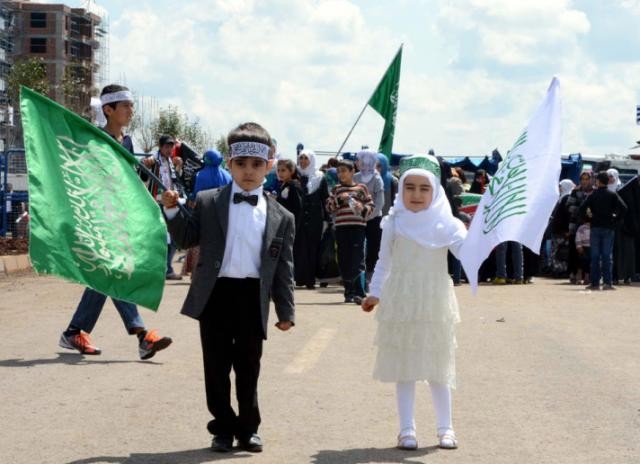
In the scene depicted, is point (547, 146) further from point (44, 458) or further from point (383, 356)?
point (44, 458)

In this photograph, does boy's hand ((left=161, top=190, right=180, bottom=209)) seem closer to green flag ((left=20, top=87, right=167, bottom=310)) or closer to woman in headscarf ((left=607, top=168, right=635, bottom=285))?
green flag ((left=20, top=87, right=167, bottom=310))

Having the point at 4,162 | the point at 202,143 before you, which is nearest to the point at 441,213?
the point at 4,162

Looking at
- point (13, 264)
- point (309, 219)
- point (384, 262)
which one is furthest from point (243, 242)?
point (13, 264)

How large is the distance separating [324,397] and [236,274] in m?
2.09

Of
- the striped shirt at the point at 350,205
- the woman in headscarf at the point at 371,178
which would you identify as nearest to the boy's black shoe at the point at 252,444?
the striped shirt at the point at 350,205

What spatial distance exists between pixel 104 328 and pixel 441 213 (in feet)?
20.6

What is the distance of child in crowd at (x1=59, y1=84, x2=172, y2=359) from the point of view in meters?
10.1

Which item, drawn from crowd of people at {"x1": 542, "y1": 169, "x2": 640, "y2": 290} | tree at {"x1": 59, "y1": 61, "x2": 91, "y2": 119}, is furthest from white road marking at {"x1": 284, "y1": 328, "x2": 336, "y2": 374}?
tree at {"x1": 59, "y1": 61, "x2": 91, "y2": 119}

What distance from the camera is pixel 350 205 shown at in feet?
53.7

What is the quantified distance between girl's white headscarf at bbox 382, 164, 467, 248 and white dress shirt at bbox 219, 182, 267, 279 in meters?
0.91

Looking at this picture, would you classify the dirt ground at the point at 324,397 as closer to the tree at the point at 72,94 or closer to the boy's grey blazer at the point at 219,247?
the boy's grey blazer at the point at 219,247

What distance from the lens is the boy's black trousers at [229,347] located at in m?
7.02

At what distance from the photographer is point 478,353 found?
11492 millimetres

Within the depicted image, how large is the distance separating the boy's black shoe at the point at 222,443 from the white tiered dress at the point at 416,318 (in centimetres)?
100
